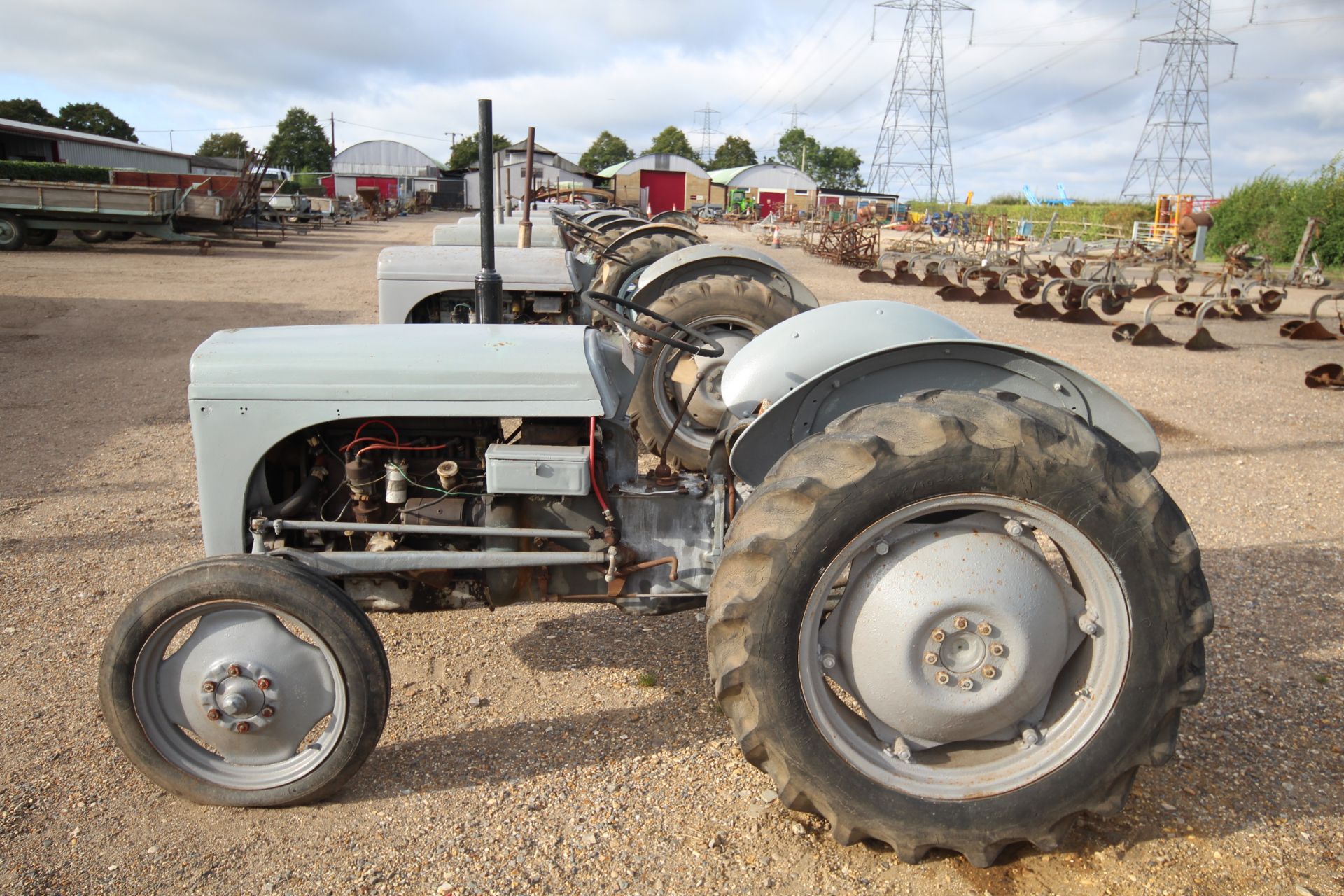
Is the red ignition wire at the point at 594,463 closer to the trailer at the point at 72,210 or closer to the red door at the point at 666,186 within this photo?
the trailer at the point at 72,210

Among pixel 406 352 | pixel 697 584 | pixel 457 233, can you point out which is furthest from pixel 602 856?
pixel 457 233

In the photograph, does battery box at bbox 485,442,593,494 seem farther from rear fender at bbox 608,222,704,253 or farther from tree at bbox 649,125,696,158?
tree at bbox 649,125,696,158

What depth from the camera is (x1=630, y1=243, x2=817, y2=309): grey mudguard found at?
5.27 meters

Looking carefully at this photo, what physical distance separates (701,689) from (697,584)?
567mm

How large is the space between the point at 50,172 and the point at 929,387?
3661 centimetres

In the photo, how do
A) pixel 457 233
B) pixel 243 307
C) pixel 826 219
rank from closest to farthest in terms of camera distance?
pixel 457 233, pixel 243 307, pixel 826 219

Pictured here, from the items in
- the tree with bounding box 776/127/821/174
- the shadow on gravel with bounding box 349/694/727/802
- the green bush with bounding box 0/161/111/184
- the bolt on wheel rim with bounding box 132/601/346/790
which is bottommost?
the shadow on gravel with bounding box 349/694/727/802

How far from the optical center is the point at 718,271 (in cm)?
538

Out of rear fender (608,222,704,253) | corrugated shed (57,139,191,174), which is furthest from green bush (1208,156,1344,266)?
corrugated shed (57,139,191,174)

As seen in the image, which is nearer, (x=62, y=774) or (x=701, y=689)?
(x=62, y=774)

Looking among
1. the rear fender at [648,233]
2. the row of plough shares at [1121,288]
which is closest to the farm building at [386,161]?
the row of plough shares at [1121,288]

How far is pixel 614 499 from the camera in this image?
2.55 m

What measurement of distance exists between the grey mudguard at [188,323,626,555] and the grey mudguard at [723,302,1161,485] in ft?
1.60

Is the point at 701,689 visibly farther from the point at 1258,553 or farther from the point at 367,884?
the point at 1258,553
